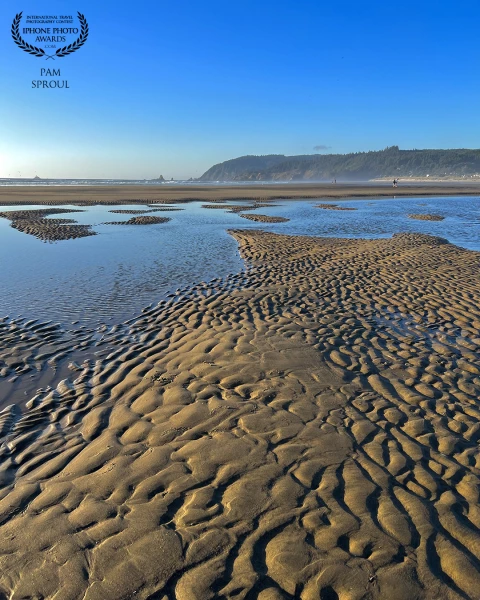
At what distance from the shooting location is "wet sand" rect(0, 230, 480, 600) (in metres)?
3.23

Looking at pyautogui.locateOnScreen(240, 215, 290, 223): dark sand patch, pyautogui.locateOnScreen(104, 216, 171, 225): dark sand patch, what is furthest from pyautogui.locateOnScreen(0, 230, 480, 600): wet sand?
pyautogui.locateOnScreen(240, 215, 290, 223): dark sand patch

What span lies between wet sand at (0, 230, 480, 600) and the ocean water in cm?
269

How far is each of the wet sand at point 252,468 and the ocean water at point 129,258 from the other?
2692 mm

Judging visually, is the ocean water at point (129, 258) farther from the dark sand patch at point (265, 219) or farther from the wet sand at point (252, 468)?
the wet sand at point (252, 468)

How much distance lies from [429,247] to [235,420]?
1666 cm

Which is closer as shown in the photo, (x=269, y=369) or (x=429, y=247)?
(x=269, y=369)

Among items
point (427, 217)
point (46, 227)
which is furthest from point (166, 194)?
point (427, 217)

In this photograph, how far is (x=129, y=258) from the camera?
16.8 meters

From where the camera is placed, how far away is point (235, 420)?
5.35 meters

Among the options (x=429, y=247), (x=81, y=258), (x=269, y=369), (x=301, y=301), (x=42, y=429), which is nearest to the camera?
(x=42, y=429)

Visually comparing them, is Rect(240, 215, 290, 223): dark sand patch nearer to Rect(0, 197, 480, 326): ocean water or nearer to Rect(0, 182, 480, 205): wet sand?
Rect(0, 197, 480, 326): ocean water

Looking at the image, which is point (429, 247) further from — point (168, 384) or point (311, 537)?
point (311, 537)

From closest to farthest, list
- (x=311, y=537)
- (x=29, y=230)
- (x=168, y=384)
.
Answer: (x=311, y=537) → (x=168, y=384) → (x=29, y=230)

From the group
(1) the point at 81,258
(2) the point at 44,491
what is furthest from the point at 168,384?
(1) the point at 81,258
